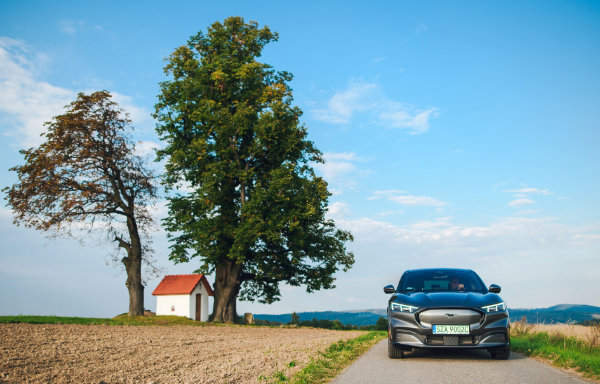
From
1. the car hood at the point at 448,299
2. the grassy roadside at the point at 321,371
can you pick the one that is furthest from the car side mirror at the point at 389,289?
the grassy roadside at the point at 321,371

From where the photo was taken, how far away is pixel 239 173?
90.5 ft

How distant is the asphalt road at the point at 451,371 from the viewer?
7250 millimetres

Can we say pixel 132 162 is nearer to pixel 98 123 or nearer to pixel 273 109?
pixel 98 123

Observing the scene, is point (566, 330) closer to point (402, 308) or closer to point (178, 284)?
point (402, 308)

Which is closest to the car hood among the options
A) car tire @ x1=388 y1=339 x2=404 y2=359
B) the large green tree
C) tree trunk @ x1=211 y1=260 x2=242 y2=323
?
car tire @ x1=388 y1=339 x2=404 y2=359

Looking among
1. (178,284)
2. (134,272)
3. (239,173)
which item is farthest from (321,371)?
(178,284)

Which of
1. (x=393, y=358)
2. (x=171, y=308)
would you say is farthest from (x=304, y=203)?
(x=171, y=308)

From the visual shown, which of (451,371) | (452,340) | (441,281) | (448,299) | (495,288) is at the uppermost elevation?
(441,281)

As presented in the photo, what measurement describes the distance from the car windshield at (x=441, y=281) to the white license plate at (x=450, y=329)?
1.36m

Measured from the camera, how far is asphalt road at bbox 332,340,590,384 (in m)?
7.25

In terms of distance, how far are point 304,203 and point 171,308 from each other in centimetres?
2036

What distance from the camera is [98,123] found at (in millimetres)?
29594

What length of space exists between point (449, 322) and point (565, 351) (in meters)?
2.47

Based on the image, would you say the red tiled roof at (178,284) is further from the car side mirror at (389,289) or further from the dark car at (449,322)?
the dark car at (449,322)
